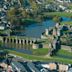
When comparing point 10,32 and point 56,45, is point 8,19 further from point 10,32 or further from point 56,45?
point 56,45

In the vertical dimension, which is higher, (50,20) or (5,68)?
(5,68)

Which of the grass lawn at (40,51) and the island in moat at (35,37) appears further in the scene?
the grass lawn at (40,51)

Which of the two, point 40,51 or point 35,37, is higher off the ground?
point 40,51

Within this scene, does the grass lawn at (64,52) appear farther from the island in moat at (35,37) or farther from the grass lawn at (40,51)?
the grass lawn at (40,51)

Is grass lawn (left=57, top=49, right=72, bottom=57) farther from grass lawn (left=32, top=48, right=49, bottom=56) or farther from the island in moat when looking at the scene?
grass lawn (left=32, top=48, right=49, bottom=56)

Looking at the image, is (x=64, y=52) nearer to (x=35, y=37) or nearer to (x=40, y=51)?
(x=40, y=51)

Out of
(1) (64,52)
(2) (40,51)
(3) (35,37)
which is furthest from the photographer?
(3) (35,37)

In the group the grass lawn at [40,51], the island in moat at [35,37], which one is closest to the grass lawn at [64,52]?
the island in moat at [35,37]

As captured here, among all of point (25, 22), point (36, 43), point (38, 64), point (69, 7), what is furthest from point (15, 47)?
point (69, 7)

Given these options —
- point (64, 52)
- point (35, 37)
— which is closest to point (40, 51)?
point (64, 52)

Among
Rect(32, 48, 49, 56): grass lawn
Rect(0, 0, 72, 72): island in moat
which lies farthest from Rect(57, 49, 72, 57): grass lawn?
Rect(32, 48, 49, 56): grass lawn

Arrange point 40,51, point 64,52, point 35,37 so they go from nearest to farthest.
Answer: point 64,52, point 40,51, point 35,37
